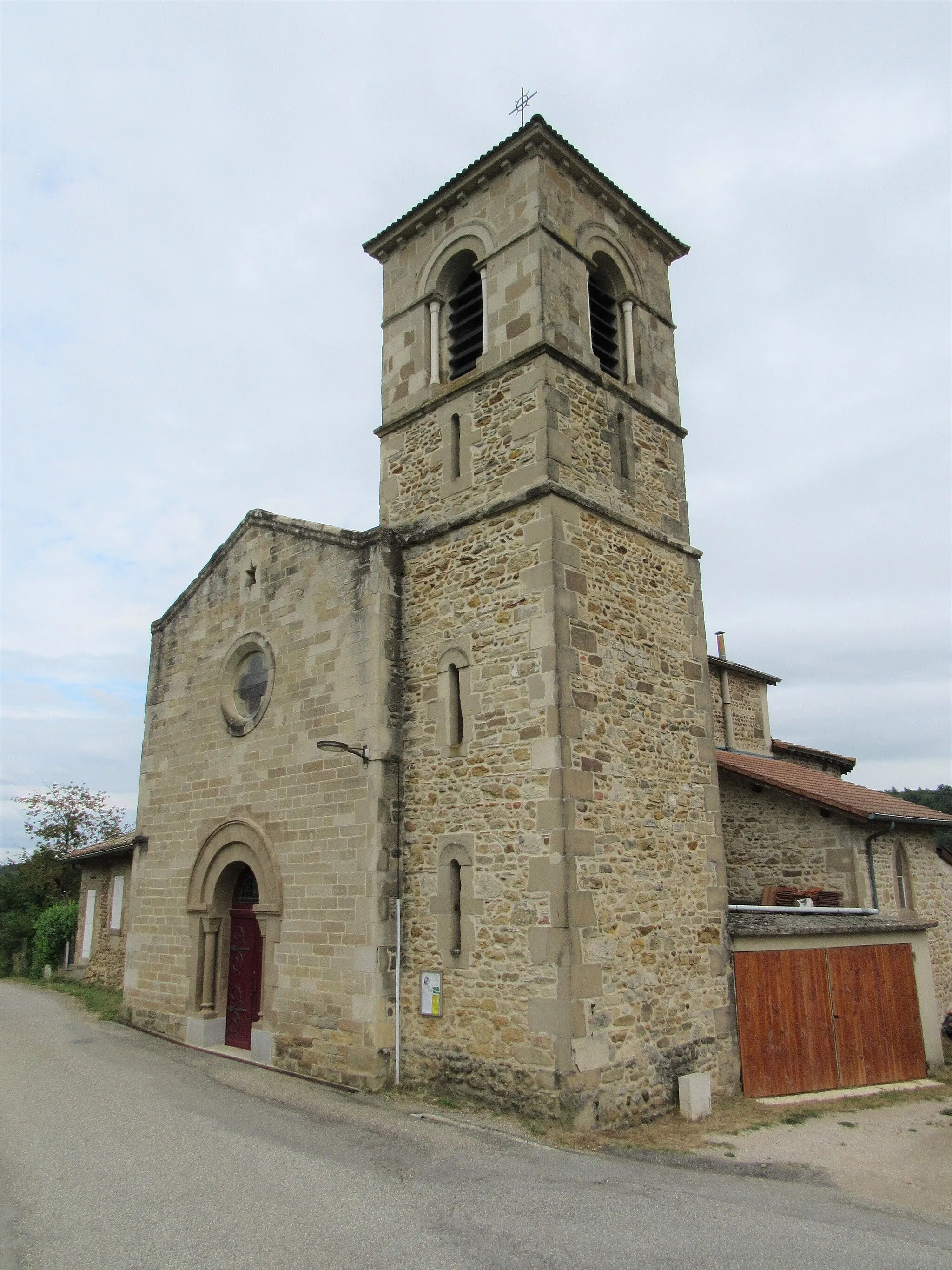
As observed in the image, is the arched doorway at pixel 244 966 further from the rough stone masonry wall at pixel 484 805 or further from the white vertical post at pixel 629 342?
the white vertical post at pixel 629 342

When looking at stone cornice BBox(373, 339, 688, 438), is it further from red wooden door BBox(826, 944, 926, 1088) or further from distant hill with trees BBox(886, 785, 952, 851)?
distant hill with trees BBox(886, 785, 952, 851)

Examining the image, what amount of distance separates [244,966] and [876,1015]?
8.76 meters

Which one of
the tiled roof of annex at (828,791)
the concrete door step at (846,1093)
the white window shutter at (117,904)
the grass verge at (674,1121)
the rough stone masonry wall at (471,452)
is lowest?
the concrete door step at (846,1093)

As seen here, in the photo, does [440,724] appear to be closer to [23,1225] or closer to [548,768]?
[548,768]

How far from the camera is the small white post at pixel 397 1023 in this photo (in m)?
9.82

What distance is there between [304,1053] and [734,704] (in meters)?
12.5

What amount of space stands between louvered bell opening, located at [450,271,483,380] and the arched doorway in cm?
782

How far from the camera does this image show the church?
30.4 ft

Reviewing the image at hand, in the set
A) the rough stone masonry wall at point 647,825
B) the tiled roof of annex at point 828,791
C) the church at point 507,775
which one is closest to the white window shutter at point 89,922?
the church at point 507,775

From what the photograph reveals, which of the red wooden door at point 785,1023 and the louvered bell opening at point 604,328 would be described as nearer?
the red wooden door at point 785,1023

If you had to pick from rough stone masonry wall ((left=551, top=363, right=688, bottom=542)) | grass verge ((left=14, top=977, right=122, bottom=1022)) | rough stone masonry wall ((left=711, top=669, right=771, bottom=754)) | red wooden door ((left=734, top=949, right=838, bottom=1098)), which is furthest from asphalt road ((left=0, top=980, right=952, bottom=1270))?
rough stone masonry wall ((left=711, top=669, right=771, bottom=754))

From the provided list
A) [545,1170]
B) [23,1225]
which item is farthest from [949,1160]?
[23,1225]

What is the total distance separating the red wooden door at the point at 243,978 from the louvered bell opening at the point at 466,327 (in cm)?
809

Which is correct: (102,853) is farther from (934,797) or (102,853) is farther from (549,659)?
(934,797)
